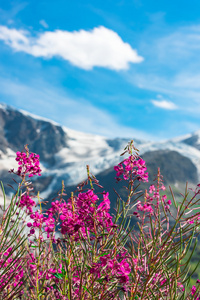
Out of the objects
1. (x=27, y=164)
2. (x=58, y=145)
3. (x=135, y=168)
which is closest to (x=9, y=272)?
(x=27, y=164)

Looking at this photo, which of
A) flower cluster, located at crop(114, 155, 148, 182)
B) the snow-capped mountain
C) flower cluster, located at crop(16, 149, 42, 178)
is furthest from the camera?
the snow-capped mountain

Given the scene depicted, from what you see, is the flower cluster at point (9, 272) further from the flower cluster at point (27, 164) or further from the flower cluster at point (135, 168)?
the flower cluster at point (135, 168)

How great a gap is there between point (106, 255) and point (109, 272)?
0.43 ft

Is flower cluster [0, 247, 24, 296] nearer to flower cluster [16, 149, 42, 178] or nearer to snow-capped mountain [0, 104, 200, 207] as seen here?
flower cluster [16, 149, 42, 178]

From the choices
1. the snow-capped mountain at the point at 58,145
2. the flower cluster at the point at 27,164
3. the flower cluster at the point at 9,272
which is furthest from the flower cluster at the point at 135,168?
the snow-capped mountain at the point at 58,145

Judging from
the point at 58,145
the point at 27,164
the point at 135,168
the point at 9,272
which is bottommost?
the point at 9,272

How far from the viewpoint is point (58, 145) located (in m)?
76.2

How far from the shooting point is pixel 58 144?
7644cm

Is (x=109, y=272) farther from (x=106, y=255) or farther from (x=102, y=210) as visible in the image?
(x=102, y=210)

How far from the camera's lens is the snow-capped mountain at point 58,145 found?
195 ft

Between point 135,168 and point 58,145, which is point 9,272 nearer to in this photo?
point 135,168

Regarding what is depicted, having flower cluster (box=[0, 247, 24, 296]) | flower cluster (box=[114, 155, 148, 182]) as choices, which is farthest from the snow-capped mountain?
flower cluster (box=[114, 155, 148, 182])

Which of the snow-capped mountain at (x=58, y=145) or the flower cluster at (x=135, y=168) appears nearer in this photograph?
the flower cluster at (x=135, y=168)

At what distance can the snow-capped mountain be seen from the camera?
195ft
